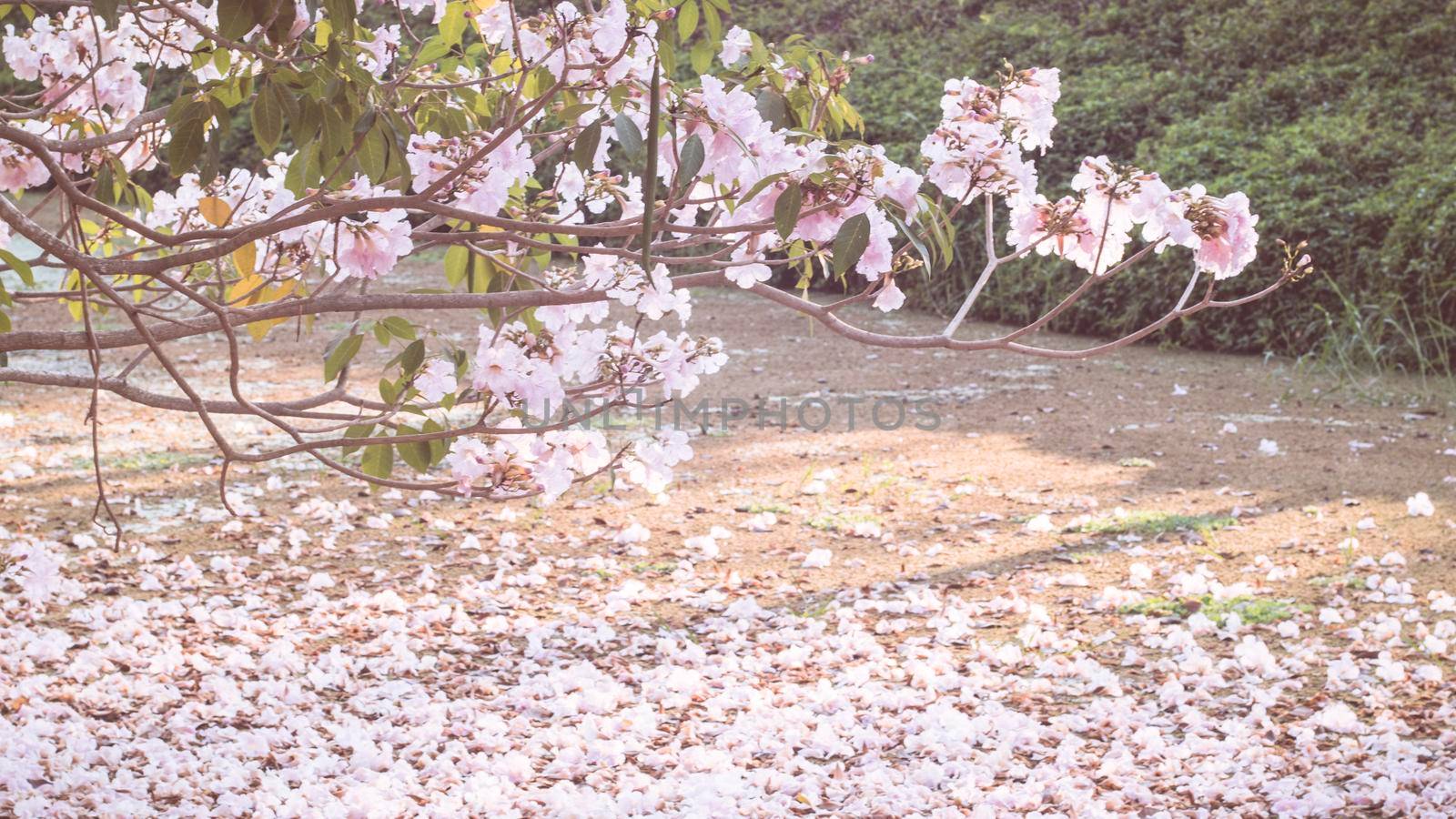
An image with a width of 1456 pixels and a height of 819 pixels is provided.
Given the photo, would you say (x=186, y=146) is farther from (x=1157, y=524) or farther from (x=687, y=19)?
(x=1157, y=524)

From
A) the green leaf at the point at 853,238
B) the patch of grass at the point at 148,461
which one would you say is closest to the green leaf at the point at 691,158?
the green leaf at the point at 853,238

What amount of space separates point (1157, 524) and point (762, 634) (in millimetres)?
1323

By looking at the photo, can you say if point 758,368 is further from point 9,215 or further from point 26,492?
point 9,215

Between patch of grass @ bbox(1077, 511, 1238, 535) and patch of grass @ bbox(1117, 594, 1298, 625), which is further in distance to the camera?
patch of grass @ bbox(1077, 511, 1238, 535)

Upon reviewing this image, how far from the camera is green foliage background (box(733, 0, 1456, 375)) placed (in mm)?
5637

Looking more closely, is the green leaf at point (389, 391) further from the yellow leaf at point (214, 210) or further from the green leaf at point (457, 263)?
the yellow leaf at point (214, 210)

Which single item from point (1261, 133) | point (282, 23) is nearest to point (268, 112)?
point (282, 23)

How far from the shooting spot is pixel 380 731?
2.40 m

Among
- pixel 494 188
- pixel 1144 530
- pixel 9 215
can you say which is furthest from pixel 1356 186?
pixel 9 215

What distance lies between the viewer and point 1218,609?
3014 mm

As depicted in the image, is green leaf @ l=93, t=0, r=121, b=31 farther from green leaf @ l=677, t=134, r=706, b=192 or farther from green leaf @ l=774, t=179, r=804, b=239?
green leaf @ l=774, t=179, r=804, b=239

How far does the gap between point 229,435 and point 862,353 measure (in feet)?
10.1

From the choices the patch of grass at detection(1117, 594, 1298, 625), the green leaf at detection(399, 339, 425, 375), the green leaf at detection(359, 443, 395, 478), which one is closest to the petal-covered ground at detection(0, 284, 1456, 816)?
the patch of grass at detection(1117, 594, 1298, 625)

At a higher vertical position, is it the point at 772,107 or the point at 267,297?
the point at 772,107
